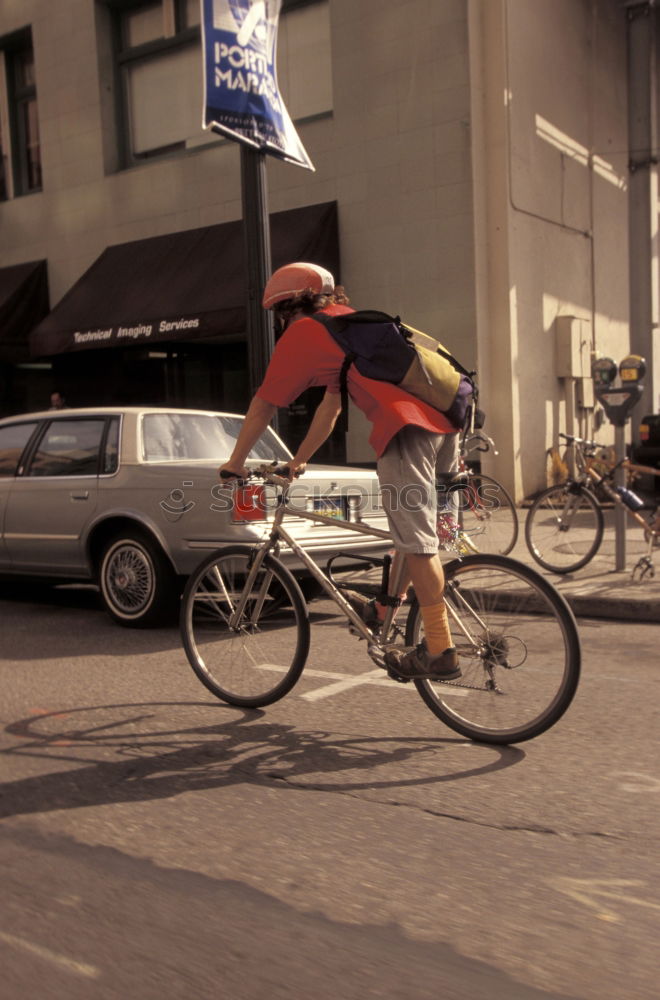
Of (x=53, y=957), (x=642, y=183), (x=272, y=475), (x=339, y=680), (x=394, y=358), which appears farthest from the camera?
(x=642, y=183)

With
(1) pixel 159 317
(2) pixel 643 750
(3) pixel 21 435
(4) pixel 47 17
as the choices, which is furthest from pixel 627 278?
(2) pixel 643 750

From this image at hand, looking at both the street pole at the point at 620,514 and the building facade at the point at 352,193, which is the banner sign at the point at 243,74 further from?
the building facade at the point at 352,193

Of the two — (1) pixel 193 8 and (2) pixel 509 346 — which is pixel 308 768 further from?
(1) pixel 193 8

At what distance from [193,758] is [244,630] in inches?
30.4

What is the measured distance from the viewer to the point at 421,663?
12.6 feet

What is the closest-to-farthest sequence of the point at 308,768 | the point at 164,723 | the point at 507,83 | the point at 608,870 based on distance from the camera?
the point at 608,870 → the point at 308,768 → the point at 164,723 → the point at 507,83

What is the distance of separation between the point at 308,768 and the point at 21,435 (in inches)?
183

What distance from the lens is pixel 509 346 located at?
12.7 metres

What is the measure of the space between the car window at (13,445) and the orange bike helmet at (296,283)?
13.2 feet

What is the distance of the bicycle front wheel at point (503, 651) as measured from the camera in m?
3.70

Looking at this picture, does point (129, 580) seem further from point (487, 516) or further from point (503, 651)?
point (487, 516)

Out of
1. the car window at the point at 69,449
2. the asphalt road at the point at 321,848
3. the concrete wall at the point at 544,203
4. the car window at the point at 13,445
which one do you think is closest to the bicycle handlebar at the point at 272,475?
the asphalt road at the point at 321,848

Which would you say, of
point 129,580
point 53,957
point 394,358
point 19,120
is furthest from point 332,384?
point 19,120

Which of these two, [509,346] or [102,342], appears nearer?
[509,346]
